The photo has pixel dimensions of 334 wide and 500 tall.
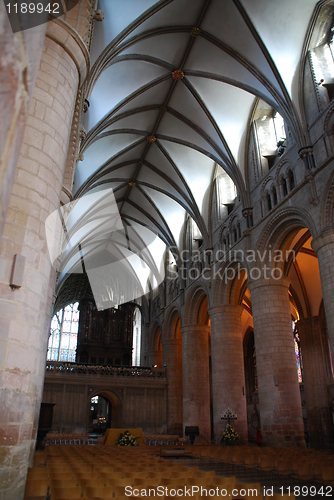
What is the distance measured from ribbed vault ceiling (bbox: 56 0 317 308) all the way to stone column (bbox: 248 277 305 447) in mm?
4899

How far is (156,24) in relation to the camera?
13.8 m

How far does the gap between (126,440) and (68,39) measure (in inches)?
522

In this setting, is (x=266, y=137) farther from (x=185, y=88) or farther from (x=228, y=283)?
(x=228, y=283)

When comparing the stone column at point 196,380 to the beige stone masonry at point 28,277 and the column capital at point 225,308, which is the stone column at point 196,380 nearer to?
the column capital at point 225,308

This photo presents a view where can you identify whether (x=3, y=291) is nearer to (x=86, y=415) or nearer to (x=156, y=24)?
(x=156, y=24)

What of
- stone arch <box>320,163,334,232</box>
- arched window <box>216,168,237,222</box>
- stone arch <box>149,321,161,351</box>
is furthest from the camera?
stone arch <box>149,321,161,351</box>

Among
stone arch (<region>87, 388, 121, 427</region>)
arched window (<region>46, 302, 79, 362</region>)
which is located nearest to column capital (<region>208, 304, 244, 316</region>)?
stone arch (<region>87, 388, 121, 427</region>)

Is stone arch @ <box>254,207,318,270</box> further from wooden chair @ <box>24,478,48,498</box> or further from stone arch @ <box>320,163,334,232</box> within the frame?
wooden chair @ <box>24,478,48,498</box>

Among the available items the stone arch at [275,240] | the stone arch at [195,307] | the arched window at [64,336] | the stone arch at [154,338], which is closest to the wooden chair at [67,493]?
the stone arch at [275,240]

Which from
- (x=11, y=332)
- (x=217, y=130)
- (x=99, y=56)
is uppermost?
(x=217, y=130)

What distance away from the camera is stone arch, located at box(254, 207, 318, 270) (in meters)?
14.0

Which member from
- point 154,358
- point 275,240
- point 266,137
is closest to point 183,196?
point 266,137

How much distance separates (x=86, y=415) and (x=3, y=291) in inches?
794

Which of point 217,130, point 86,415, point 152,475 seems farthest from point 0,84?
point 86,415
